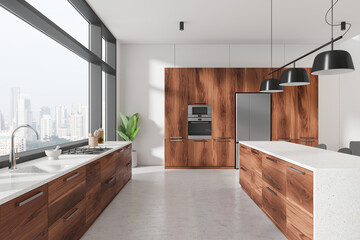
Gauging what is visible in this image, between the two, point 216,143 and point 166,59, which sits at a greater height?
point 166,59

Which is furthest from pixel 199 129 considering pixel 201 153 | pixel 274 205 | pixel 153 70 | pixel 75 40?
pixel 75 40

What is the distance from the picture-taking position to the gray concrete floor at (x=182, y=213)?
238 centimetres

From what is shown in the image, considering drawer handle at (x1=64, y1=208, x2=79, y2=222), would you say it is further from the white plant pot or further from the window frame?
the white plant pot

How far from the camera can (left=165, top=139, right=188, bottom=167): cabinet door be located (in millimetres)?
5277

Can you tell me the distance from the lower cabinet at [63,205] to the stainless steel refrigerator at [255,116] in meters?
3.07

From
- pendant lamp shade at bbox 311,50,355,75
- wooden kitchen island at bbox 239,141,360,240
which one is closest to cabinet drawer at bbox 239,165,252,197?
wooden kitchen island at bbox 239,141,360,240

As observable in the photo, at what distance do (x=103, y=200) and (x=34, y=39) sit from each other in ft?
Result: 6.88

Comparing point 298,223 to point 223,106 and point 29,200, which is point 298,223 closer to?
point 29,200

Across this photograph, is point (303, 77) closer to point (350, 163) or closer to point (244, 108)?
point (350, 163)

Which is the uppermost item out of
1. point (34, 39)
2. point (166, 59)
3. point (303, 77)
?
point (166, 59)

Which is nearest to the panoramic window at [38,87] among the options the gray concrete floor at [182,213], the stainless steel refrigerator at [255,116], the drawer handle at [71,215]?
the drawer handle at [71,215]

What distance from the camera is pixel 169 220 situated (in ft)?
8.86

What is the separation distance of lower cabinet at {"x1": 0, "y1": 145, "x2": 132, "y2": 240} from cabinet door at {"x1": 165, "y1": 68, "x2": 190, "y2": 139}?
7.03ft

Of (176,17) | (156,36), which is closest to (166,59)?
(156,36)
